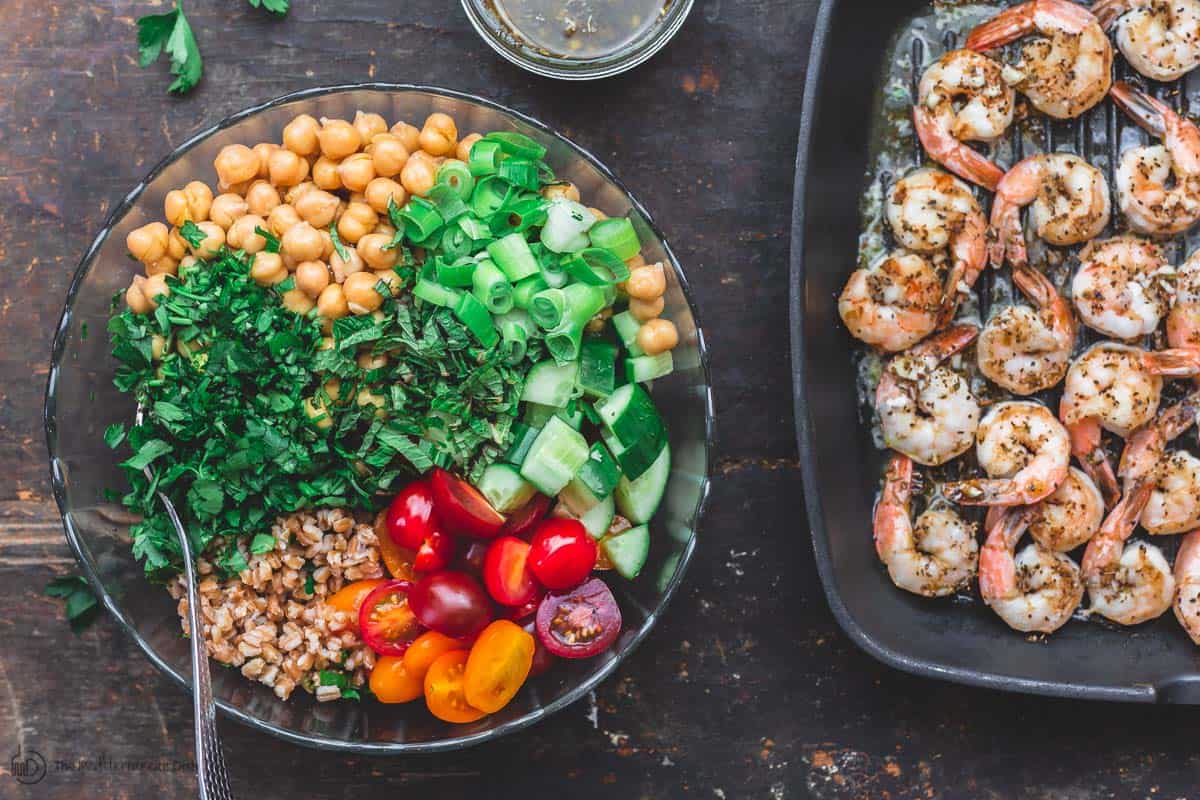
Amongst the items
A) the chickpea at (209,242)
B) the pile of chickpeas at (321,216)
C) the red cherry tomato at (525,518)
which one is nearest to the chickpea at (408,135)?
the pile of chickpeas at (321,216)

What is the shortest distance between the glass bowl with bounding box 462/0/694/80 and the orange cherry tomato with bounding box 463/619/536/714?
125cm

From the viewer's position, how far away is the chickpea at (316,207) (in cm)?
210

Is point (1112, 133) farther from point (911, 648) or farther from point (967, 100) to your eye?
point (911, 648)

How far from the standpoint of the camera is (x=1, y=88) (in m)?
2.42

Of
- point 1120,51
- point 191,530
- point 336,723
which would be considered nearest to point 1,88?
point 191,530

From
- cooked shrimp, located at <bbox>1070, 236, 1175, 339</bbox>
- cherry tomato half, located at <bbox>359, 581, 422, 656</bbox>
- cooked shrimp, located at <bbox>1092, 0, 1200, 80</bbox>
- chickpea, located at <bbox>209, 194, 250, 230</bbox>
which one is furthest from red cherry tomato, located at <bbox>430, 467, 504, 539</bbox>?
cooked shrimp, located at <bbox>1092, 0, 1200, 80</bbox>

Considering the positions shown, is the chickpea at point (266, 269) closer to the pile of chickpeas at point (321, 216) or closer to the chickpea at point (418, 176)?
the pile of chickpeas at point (321, 216)

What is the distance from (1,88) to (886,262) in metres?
2.14

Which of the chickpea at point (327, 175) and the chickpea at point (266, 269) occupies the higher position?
the chickpea at point (327, 175)

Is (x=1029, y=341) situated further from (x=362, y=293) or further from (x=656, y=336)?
(x=362, y=293)

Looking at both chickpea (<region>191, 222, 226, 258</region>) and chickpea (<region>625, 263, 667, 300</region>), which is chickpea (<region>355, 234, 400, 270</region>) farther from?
chickpea (<region>625, 263, 667, 300</region>)

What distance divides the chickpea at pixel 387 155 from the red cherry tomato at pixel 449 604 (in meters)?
0.85

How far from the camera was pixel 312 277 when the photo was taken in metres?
2.04

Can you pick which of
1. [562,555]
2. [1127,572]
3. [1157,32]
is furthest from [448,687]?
[1157,32]
